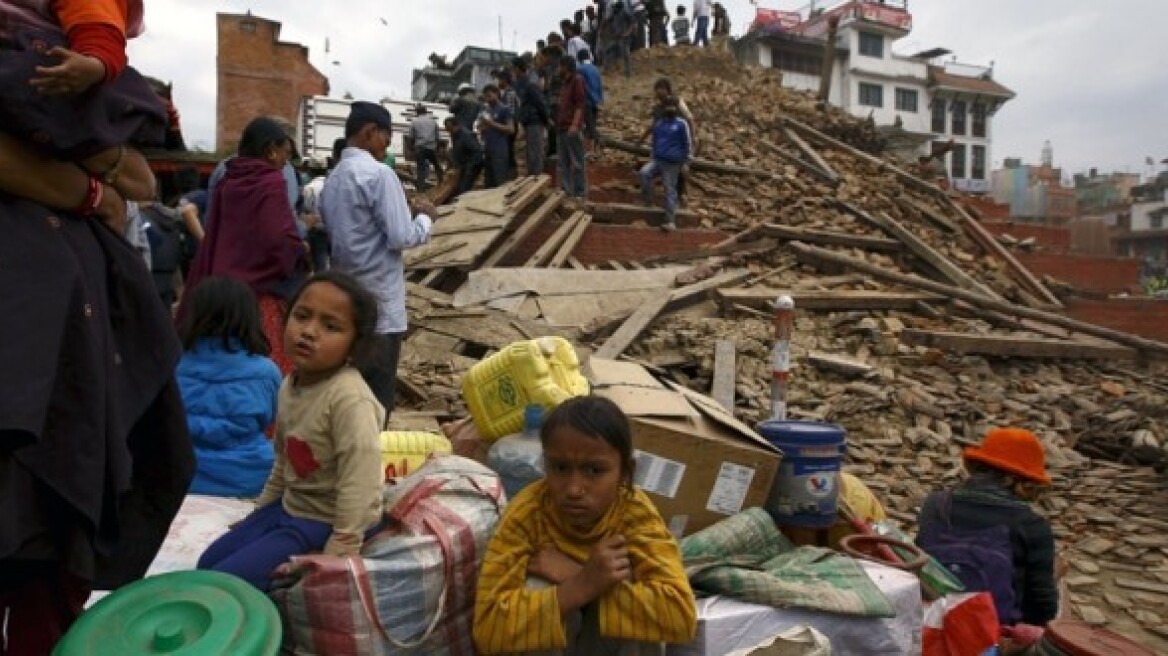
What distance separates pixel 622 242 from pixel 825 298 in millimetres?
2775

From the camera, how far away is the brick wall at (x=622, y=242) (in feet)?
33.1

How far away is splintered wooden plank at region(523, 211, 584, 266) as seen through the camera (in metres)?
9.54

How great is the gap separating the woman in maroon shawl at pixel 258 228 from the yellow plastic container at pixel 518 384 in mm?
1242

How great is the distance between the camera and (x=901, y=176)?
14703 mm

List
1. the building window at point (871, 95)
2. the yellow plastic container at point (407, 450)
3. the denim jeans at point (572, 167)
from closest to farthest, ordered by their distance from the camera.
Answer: the yellow plastic container at point (407, 450) → the denim jeans at point (572, 167) → the building window at point (871, 95)

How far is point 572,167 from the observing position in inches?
463

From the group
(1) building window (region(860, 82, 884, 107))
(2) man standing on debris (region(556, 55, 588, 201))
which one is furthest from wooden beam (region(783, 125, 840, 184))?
(1) building window (region(860, 82, 884, 107))

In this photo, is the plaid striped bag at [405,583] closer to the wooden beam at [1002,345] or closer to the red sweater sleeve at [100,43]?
the red sweater sleeve at [100,43]

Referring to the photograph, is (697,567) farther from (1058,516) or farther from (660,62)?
(660,62)

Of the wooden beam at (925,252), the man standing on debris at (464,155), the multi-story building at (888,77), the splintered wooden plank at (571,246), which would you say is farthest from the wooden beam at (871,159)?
the multi-story building at (888,77)

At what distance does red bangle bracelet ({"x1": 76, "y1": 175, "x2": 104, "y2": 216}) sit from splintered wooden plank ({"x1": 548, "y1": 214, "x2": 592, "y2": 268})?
7.74m

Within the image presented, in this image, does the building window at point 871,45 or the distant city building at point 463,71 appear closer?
the distant city building at point 463,71

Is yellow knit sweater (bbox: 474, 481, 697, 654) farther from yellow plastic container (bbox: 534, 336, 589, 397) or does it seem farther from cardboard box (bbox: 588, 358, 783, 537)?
yellow plastic container (bbox: 534, 336, 589, 397)

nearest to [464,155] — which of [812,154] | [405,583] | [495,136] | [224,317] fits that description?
[495,136]
